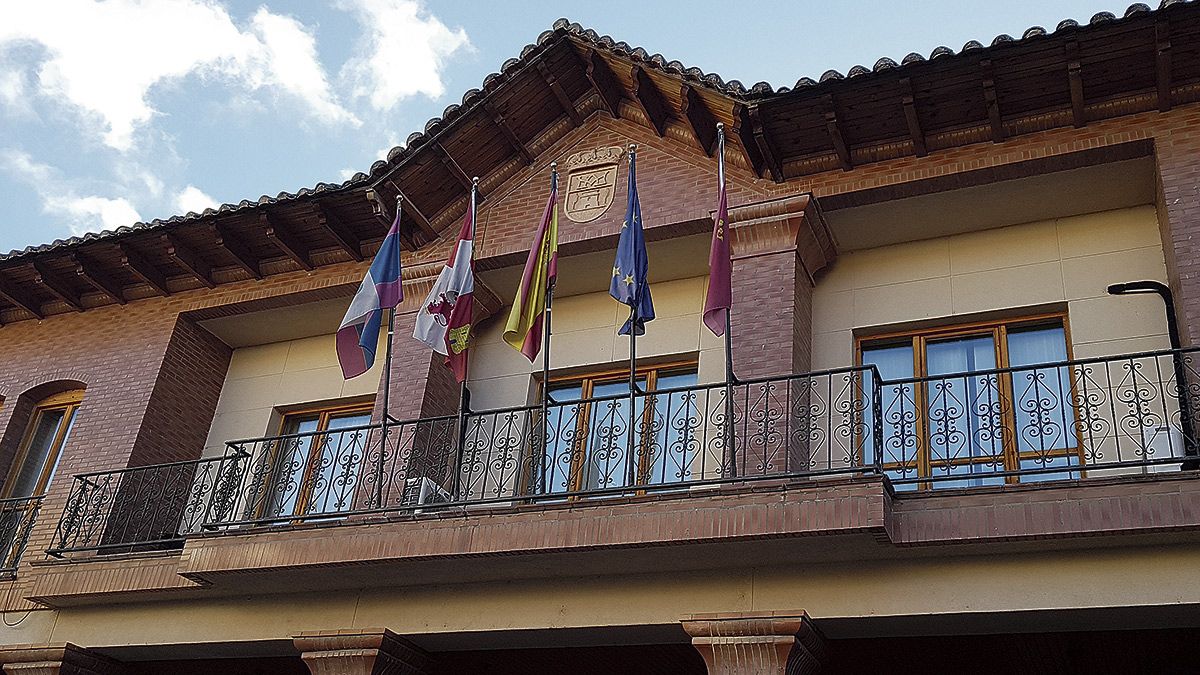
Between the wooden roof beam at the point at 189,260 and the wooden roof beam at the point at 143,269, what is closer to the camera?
the wooden roof beam at the point at 189,260

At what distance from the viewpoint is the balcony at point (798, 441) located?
8.71 meters

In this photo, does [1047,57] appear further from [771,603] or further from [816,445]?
[771,603]

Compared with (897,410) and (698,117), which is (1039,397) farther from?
(698,117)

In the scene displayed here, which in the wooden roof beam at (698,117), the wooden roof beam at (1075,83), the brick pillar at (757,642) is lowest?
the brick pillar at (757,642)

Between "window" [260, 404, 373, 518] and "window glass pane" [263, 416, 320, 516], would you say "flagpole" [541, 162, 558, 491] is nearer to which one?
"window" [260, 404, 373, 518]

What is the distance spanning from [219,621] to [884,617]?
6.04 meters

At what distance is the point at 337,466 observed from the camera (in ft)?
39.4

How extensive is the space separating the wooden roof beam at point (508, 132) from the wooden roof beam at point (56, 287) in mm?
5729

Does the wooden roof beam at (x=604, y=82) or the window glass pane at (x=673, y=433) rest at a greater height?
the wooden roof beam at (x=604, y=82)

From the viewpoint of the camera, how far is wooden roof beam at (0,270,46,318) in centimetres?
1392

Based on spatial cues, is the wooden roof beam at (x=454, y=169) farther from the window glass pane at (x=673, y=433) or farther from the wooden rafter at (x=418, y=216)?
the window glass pane at (x=673, y=433)

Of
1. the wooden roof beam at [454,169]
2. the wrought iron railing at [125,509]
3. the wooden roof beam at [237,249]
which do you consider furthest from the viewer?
the wooden roof beam at [237,249]

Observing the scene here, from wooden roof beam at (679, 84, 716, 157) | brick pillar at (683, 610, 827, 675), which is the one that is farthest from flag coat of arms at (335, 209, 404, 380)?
brick pillar at (683, 610, 827, 675)

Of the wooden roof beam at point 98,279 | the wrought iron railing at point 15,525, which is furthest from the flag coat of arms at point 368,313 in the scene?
the wrought iron railing at point 15,525
